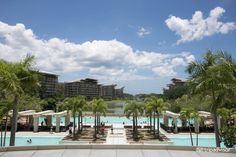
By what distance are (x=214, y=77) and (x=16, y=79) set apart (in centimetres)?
1306

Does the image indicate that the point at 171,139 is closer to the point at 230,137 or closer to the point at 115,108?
the point at 230,137

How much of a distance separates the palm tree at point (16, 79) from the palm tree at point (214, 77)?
11.6 meters

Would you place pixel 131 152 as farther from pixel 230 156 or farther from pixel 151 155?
pixel 230 156

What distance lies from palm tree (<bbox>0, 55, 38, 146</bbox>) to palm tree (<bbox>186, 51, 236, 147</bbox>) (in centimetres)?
1156

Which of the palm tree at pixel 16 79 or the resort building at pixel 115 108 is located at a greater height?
the palm tree at pixel 16 79

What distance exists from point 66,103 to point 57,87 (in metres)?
151

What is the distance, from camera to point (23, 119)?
5834 centimetres

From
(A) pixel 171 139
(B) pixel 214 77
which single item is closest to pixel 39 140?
(A) pixel 171 139

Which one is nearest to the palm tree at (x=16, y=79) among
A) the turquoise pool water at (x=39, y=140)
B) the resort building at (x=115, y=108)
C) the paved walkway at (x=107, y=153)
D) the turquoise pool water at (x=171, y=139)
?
the paved walkway at (x=107, y=153)

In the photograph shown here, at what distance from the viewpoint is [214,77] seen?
19.2 m

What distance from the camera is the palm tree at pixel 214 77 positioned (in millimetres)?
17797

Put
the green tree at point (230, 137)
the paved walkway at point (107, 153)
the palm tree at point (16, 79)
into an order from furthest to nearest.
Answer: the green tree at point (230, 137) < the palm tree at point (16, 79) < the paved walkway at point (107, 153)

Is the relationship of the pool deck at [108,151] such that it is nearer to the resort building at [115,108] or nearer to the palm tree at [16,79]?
the palm tree at [16,79]

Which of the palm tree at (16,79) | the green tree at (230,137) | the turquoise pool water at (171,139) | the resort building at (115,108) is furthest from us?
the resort building at (115,108)
